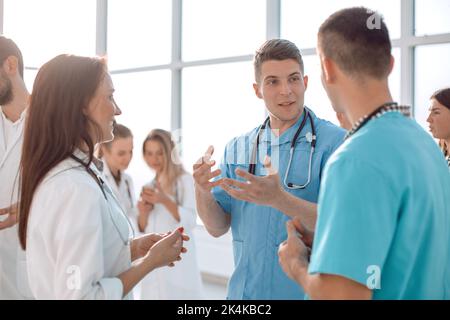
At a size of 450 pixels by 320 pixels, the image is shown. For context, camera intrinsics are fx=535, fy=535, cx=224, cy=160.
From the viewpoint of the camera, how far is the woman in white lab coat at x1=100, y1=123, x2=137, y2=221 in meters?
3.84

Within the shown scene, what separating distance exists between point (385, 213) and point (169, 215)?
271 centimetres

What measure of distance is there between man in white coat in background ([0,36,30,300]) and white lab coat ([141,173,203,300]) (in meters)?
1.38

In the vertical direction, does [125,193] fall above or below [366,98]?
below

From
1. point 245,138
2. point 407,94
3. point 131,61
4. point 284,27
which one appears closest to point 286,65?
point 245,138

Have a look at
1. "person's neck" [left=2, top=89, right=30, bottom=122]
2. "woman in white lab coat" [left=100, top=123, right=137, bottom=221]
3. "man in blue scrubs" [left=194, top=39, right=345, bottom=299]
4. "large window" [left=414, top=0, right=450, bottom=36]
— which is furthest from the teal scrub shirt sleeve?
"large window" [left=414, top=0, right=450, bottom=36]

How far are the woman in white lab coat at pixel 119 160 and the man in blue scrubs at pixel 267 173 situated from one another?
78.8 inches

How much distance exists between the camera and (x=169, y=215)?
3613mm

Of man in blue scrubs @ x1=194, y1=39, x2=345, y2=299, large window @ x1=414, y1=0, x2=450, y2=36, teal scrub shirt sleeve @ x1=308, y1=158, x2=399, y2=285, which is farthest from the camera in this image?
large window @ x1=414, y1=0, x2=450, y2=36

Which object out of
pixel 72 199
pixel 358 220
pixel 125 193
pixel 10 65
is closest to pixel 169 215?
pixel 125 193

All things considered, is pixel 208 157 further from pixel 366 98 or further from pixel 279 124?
pixel 366 98

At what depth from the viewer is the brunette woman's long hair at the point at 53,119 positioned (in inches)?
55.1

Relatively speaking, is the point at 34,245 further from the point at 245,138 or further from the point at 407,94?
the point at 407,94

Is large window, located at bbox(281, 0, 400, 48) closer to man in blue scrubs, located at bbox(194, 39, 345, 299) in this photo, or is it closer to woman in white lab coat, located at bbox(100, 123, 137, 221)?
woman in white lab coat, located at bbox(100, 123, 137, 221)

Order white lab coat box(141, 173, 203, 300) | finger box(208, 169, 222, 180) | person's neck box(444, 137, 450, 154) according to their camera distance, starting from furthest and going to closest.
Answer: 1. white lab coat box(141, 173, 203, 300)
2. person's neck box(444, 137, 450, 154)
3. finger box(208, 169, 222, 180)
